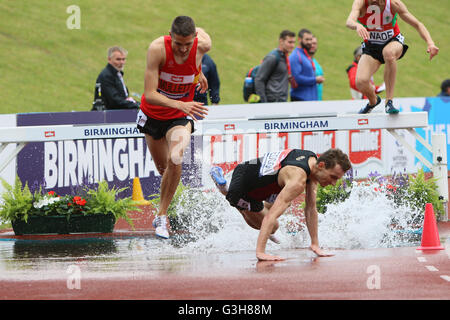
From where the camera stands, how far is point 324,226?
11000 millimetres

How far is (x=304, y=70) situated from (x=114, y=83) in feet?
12.6

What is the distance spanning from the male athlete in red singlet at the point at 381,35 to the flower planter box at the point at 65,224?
4199 mm

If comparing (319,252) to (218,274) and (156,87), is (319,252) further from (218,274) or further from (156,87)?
(156,87)

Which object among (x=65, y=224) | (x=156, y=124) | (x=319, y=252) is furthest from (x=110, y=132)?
(x=319, y=252)

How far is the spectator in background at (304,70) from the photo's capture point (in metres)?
16.7

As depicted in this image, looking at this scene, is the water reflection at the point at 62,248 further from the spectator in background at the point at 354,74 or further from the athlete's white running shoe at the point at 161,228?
the spectator in background at the point at 354,74

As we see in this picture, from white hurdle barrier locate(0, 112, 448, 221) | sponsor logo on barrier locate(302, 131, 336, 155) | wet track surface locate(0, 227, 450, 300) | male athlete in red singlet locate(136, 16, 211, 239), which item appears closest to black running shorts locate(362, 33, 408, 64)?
white hurdle barrier locate(0, 112, 448, 221)

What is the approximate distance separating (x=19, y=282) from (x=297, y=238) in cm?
418

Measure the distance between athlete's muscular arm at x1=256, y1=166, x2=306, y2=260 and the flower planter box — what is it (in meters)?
4.34

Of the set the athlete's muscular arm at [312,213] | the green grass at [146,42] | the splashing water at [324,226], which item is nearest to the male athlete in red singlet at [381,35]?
the splashing water at [324,226]

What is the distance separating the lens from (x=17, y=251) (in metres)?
10.4

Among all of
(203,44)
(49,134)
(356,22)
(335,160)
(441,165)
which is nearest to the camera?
(335,160)
